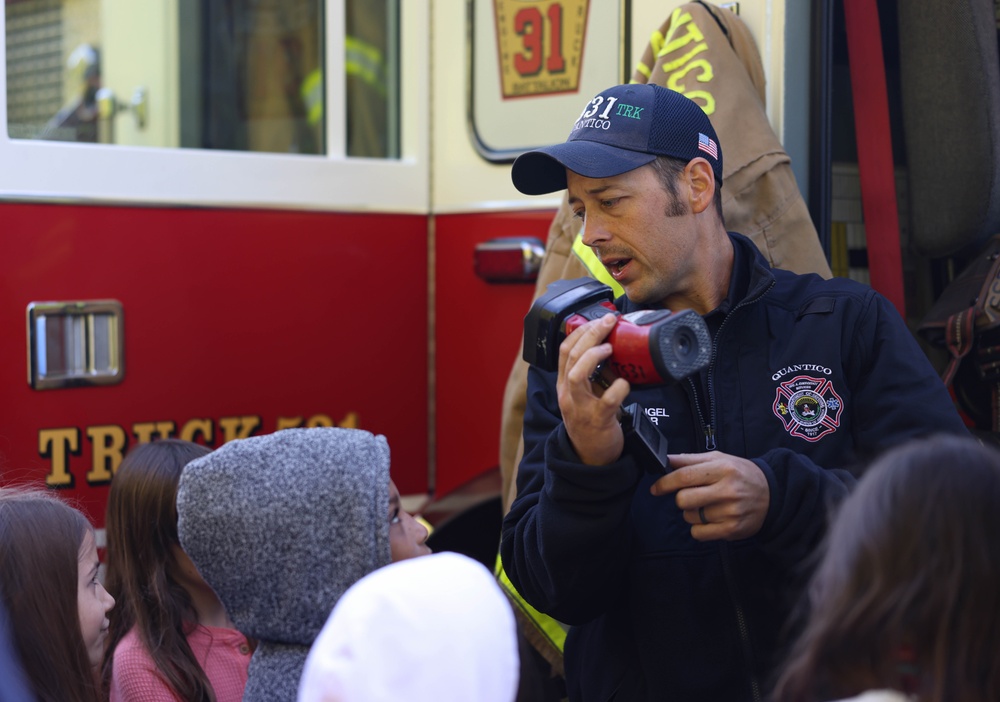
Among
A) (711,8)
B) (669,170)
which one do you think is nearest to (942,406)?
(669,170)

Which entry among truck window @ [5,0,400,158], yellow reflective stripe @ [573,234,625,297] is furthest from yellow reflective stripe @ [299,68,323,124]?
yellow reflective stripe @ [573,234,625,297]

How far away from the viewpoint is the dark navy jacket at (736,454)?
68.0 inches

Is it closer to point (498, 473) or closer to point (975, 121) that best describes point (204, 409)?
point (498, 473)

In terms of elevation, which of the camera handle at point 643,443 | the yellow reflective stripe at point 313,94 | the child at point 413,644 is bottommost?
the child at point 413,644

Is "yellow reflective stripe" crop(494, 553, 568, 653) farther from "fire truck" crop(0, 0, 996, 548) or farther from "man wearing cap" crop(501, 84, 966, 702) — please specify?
"fire truck" crop(0, 0, 996, 548)

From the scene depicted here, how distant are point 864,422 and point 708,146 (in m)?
Answer: 0.54

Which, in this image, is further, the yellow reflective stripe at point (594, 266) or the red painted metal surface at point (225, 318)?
the red painted metal surface at point (225, 318)

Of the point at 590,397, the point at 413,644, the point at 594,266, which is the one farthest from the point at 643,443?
the point at 594,266

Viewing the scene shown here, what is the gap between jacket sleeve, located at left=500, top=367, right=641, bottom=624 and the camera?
1.71 metres

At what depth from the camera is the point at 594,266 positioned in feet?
8.17

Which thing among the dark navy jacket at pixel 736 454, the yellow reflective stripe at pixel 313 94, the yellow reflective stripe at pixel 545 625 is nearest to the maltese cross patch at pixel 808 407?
the dark navy jacket at pixel 736 454

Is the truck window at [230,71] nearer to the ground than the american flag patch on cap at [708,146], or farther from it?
farther from it

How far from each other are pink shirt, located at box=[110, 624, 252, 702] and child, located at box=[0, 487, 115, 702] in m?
0.18

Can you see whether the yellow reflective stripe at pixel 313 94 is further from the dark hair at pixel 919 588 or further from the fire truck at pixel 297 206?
the dark hair at pixel 919 588
